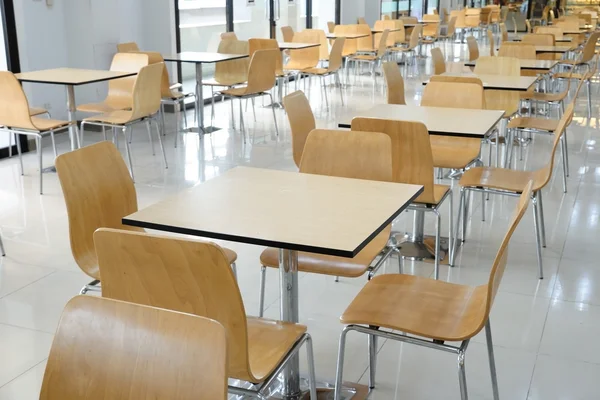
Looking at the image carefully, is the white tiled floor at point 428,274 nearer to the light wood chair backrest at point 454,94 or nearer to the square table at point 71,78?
the square table at point 71,78

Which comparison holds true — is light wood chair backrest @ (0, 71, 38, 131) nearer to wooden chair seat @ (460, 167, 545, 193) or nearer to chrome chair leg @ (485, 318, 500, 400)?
wooden chair seat @ (460, 167, 545, 193)

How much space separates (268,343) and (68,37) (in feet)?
19.7

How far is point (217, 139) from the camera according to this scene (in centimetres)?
731

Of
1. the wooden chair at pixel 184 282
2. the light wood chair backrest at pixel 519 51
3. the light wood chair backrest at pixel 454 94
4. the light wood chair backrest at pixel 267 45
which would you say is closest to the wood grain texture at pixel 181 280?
the wooden chair at pixel 184 282

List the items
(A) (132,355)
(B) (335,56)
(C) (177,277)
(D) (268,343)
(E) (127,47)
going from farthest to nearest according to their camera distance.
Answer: (B) (335,56)
(E) (127,47)
(D) (268,343)
(C) (177,277)
(A) (132,355)

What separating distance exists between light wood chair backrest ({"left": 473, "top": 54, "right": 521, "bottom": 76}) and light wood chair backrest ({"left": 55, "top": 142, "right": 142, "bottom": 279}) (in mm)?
4171

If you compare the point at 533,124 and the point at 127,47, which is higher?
the point at 127,47

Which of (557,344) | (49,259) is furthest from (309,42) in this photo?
(557,344)

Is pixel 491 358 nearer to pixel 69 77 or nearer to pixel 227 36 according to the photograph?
pixel 69 77

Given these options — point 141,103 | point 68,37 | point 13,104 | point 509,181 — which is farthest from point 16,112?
point 509,181

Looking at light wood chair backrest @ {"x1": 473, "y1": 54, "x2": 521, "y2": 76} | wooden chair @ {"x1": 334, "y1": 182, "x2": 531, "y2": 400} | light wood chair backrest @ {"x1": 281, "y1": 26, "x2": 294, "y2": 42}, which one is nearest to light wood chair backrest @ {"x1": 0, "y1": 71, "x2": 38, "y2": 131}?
wooden chair @ {"x1": 334, "y1": 182, "x2": 531, "y2": 400}

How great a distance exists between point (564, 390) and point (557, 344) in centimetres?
40

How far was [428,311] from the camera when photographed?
7.87 feet

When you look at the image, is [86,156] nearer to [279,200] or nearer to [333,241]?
[279,200]
